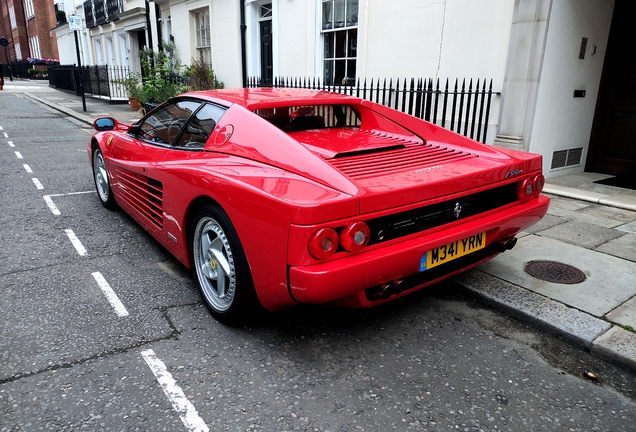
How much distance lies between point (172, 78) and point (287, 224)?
1357 cm

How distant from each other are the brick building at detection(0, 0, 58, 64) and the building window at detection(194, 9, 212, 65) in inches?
1224

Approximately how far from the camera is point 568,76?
648cm

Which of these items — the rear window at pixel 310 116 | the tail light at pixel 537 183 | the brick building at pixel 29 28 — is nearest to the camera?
the tail light at pixel 537 183

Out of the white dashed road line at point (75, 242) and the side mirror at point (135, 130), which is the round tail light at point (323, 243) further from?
the side mirror at point (135, 130)

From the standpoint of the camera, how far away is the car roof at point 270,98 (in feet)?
11.2

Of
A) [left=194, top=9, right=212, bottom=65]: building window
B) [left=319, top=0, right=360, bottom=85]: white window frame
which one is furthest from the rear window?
[left=194, top=9, right=212, bottom=65]: building window

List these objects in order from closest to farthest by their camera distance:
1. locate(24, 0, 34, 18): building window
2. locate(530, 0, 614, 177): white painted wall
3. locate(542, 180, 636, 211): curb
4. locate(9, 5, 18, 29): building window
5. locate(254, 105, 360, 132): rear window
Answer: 1. locate(254, 105, 360, 132): rear window
2. locate(542, 180, 636, 211): curb
3. locate(530, 0, 614, 177): white painted wall
4. locate(24, 0, 34, 18): building window
5. locate(9, 5, 18, 29): building window

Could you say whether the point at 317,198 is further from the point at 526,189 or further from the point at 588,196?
the point at 588,196

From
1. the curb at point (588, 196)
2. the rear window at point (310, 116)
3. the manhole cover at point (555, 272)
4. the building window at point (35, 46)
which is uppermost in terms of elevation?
the building window at point (35, 46)

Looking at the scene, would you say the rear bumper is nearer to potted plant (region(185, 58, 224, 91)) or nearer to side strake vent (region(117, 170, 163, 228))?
side strake vent (region(117, 170, 163, 228))

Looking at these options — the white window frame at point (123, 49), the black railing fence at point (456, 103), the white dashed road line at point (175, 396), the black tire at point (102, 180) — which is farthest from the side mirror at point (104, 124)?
the white window frame at point (123, 49)

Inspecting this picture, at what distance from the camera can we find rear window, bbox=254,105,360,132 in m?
3.47

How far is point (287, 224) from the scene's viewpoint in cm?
233

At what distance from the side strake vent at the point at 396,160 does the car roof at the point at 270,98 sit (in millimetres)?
730
